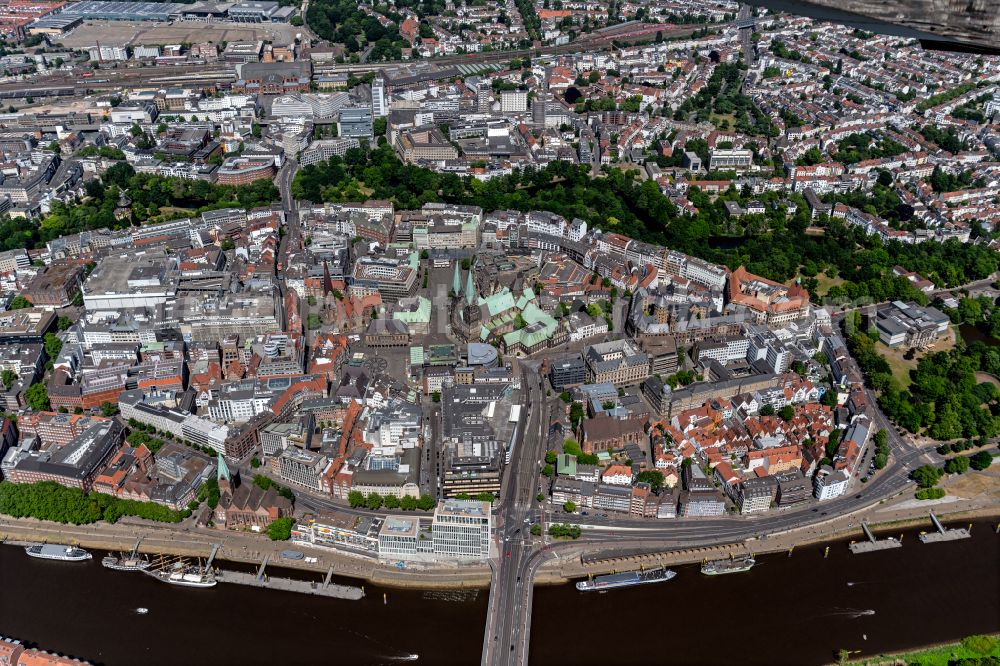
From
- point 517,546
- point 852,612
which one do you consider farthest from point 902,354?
point 517,546

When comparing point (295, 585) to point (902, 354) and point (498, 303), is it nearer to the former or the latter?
point (498, 303)

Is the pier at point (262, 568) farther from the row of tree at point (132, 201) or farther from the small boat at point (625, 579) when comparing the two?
the row of tree at point (132, 201)

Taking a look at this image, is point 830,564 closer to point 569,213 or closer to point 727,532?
point 727,532

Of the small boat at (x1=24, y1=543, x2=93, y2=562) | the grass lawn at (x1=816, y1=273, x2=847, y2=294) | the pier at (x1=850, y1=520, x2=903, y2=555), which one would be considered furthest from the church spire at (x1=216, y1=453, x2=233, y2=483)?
the grass lawn at (x1=816, y1=273, x2=847, y2=294)

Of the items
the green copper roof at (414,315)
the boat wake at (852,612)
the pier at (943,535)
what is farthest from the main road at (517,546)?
the pier at (943,535)

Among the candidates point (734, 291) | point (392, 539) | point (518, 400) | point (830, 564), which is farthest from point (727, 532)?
point (734, 291)

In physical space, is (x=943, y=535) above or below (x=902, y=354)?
below
